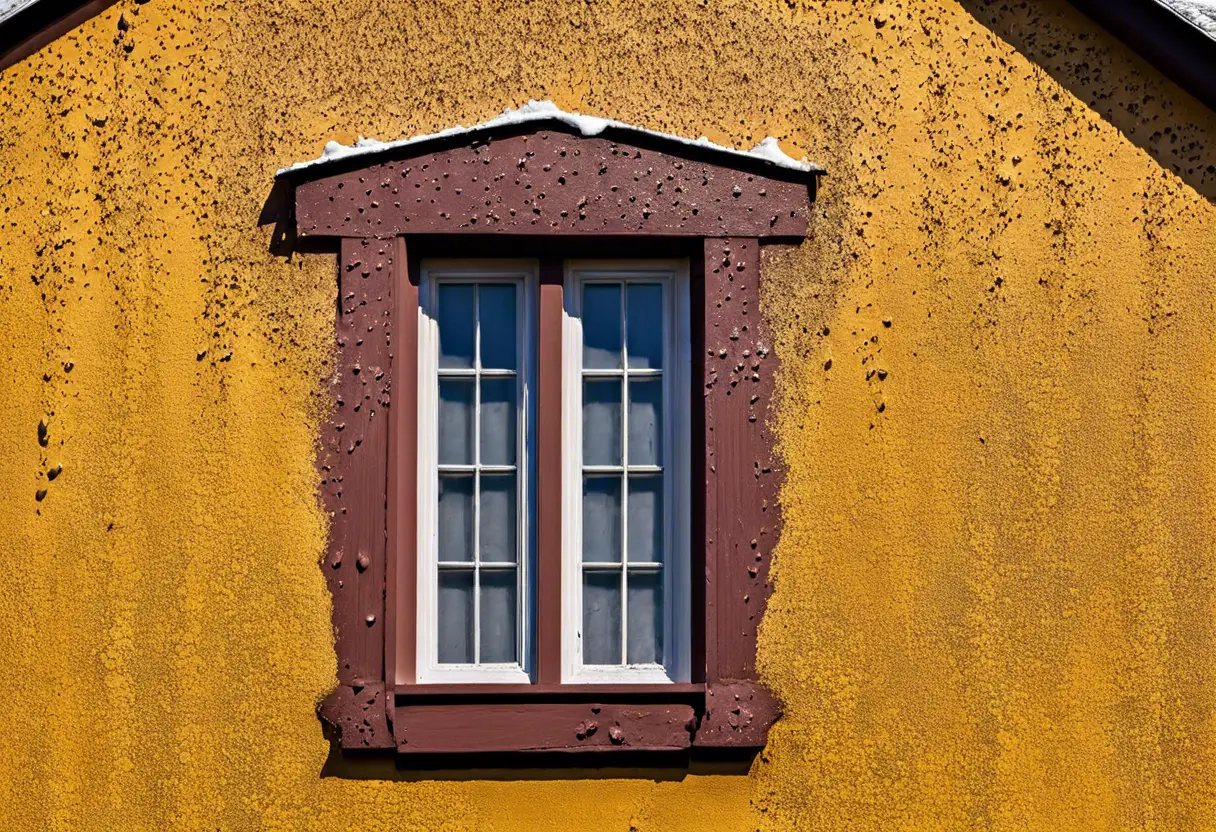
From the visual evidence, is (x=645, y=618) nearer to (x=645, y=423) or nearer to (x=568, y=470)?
(x=568, y=470)

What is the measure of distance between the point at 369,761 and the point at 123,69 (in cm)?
263

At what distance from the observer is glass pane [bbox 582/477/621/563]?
435cm

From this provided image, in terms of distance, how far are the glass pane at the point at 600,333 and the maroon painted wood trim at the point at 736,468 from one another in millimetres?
357

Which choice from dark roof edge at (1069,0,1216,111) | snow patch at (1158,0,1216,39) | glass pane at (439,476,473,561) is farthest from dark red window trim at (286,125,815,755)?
snow patch at (1158,0,1216,39)

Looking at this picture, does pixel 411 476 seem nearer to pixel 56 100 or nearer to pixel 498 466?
pixel 498 466

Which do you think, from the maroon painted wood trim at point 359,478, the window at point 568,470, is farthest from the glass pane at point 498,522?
the maroon painted wood trim at point 359,478

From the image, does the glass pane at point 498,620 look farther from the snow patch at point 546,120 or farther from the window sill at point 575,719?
the snow patch at point 546,120

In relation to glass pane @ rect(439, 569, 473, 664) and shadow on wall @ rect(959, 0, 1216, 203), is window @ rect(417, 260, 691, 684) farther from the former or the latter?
shadow on wall @ rect(959, 0, 1216, 203)

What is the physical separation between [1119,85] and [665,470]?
7.06 ft

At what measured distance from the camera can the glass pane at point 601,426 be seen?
4.37 metres

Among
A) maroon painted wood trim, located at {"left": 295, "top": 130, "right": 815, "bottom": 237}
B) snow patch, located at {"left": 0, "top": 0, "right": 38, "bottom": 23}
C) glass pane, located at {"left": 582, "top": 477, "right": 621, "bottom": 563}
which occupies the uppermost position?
snow patch, located at {"left": 0, "top": 0, "right": 38, "bottom": 23}

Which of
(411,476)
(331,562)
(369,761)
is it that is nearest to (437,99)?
(411,476)

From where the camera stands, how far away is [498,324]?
440cm

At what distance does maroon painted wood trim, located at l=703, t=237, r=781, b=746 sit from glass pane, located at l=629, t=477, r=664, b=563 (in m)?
0.25
